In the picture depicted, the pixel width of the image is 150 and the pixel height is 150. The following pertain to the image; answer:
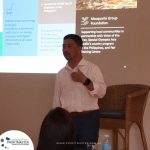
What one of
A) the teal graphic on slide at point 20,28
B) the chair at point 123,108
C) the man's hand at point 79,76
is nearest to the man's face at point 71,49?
the man's hand at point 79,76

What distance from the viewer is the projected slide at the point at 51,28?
4.25 meters

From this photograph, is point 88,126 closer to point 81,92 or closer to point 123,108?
point 81,92

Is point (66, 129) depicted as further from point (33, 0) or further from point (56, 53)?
point (33, 0)

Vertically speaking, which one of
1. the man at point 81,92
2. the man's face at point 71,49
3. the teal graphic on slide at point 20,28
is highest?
the teal graphic on slide at point 20,28

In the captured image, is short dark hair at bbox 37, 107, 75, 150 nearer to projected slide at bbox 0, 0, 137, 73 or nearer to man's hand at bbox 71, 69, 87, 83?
man's hand at bbox 71, 69, 87, 83

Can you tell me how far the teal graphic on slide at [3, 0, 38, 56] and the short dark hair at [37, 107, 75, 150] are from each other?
3.28 meters

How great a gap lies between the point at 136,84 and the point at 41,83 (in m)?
1.27

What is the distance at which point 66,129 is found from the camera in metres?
1.21

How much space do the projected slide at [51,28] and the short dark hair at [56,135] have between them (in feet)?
10.1

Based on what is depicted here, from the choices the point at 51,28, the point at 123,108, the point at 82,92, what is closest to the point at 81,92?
the point at 82,92

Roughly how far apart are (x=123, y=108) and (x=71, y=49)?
1173mm

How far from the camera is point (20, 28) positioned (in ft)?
14.8

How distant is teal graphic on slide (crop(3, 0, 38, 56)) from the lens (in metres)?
4.46

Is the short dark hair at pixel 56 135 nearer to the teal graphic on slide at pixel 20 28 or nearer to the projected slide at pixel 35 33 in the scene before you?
the projected slide at pixel 35 33
